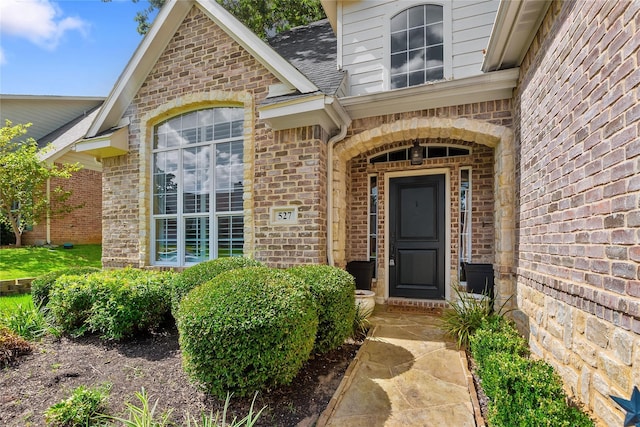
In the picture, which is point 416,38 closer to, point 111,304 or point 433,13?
point 433,13

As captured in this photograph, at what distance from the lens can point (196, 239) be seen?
5.78 metres

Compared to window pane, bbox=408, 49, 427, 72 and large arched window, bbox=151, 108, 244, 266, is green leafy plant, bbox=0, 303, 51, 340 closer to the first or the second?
large arched window, bbox=151, 108, 244, 266

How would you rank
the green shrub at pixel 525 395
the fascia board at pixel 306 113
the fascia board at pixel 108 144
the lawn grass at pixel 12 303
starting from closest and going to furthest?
the green shrub at pixel 525 395, the fascia board at pixel 306 113, the lawn grass at pixel 12 303, the fascia board at pixel 108 144

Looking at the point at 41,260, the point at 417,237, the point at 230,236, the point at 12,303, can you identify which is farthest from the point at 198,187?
the point at 41,260

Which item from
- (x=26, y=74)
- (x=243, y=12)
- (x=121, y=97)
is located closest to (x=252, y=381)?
(x=121, y=97)

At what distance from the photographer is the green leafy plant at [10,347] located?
3.57 meters

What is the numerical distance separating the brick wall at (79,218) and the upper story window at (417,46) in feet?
42.5

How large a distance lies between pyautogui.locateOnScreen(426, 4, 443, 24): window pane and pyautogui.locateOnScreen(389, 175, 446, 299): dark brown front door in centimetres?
261

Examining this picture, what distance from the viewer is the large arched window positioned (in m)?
5.50

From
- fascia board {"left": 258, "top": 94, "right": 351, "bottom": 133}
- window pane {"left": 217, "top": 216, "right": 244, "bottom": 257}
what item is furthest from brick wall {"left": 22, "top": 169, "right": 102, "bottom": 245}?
fascia board {"left": 258, "top": 94, "right": 351, "bottom": 133}

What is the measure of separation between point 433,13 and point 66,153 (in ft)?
42.8

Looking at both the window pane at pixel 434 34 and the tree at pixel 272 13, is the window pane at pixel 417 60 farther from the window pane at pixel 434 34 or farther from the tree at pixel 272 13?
the tree at pixel 272 13

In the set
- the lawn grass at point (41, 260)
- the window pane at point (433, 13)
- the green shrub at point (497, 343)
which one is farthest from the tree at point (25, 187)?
the green shrub at point (497, 343)

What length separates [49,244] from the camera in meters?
11.7
